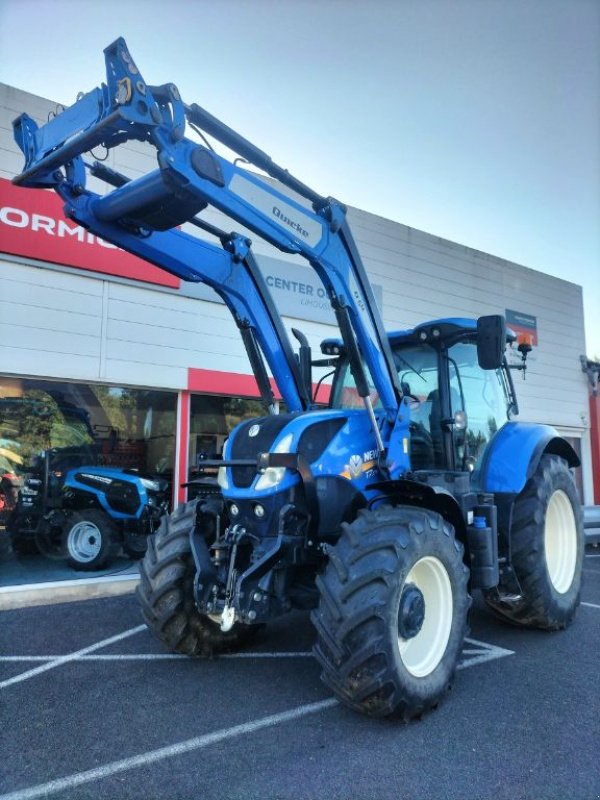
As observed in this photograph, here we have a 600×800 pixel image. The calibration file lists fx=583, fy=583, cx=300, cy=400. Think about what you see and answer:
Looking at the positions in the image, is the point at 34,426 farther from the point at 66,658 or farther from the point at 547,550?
the point at 547,550

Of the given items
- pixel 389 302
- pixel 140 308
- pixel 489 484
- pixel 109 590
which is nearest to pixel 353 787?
pixel 489 484

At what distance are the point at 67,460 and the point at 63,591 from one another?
179 cm

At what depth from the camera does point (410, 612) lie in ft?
11.1

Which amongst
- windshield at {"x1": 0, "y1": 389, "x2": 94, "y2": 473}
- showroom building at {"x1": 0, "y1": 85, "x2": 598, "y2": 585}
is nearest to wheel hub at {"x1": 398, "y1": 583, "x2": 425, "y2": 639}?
showroom building at {"x1": 0, "y1": 85, "x2": 598, "y2": 585}

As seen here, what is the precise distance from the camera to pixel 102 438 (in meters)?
8.04

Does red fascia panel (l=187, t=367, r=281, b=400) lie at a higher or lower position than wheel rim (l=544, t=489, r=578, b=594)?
higher

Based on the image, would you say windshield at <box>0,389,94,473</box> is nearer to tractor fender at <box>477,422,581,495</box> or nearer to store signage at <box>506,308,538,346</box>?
tractor fender at <box>477,422,581,495</box>

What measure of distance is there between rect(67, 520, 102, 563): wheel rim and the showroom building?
3.02ft

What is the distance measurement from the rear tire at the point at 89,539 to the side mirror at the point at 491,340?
5.63 m

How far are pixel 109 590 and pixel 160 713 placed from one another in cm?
385

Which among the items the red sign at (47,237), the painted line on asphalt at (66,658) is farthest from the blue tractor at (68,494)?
the painted line on asphalt at (66,658)

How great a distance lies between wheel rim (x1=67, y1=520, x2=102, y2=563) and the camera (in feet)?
25.1

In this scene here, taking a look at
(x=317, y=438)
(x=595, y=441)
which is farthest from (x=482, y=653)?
(x=595, y=441)

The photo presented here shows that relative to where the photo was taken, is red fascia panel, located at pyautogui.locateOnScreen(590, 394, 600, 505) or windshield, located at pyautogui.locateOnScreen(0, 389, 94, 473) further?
red fascia panel, located at pyautogui.locateOnScreen(590, 394, 600, 505)
